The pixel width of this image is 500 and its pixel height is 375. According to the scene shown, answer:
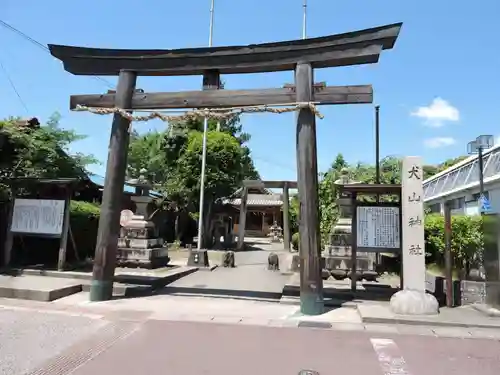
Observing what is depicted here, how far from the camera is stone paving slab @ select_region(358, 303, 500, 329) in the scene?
7.53 meters

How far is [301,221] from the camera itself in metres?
8.69

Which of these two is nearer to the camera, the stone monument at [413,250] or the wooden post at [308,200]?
the stone monument at [413,250]

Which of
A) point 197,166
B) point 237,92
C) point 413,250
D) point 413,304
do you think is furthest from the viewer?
point 197,166

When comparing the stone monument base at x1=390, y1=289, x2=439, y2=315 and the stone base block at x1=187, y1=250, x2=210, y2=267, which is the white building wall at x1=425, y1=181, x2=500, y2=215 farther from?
the stone base block at x1=187, y1=250, x2=210, y2=267

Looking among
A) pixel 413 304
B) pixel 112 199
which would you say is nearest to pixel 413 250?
pixel 413 304

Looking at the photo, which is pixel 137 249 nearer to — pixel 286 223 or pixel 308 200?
pixel 308 200

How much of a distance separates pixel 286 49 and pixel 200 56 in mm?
2097

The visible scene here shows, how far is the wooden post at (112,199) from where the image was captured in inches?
376

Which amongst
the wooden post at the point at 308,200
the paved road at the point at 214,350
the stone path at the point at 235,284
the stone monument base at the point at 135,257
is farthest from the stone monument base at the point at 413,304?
the stone monument base at the point at 135,257

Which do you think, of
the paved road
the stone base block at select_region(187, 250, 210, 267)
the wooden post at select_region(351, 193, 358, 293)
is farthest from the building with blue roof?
the stone base block at select_region(187, 250, 210, 267)

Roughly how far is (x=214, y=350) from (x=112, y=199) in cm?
517

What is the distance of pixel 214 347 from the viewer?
6039 mm

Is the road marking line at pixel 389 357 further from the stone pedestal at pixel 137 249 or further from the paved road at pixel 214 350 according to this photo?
the stone pedestal at pixel 137 249

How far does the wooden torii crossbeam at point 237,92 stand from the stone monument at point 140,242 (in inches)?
215
